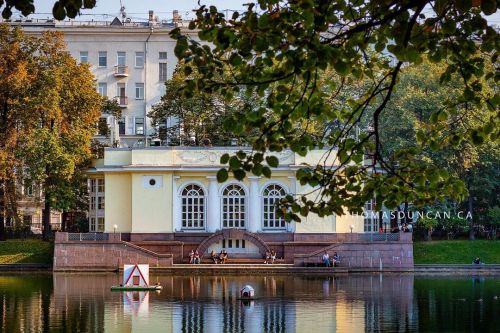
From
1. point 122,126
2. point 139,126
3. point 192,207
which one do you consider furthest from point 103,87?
point 192,207

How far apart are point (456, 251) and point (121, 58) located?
3637 centimetres

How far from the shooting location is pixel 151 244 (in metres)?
62.2

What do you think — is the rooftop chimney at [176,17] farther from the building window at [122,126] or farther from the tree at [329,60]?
the tree at [329,60]

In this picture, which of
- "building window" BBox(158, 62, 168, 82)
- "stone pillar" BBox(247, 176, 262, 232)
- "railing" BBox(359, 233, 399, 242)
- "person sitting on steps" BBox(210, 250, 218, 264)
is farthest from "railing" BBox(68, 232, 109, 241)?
"building window" BBox(158, 62, 168, 82)

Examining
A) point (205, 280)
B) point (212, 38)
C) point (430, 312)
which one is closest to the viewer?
point (212, 38)

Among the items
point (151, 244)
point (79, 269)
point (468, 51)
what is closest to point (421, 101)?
point (151, 244)

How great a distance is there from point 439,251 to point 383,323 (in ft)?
96.7

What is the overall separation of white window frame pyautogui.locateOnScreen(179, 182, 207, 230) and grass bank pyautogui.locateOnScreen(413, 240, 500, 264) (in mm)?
12658

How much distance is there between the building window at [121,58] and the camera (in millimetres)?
88500

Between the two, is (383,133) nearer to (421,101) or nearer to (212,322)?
(421,101)

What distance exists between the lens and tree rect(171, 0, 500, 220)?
41.3ft

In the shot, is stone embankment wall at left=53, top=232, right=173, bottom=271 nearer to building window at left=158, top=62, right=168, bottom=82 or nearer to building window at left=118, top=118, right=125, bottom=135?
building window at left=118, top=118, right=125, bottom=135

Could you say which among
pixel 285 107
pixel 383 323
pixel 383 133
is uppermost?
pixel 383 133

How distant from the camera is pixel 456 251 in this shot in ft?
209
